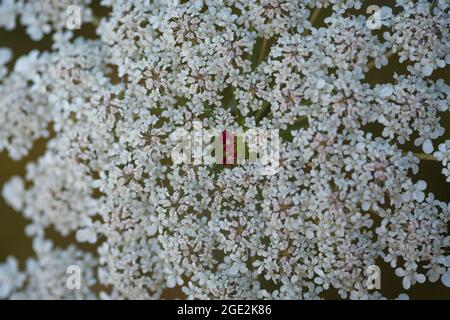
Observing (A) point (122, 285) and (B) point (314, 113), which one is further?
(A) point (122, 285)

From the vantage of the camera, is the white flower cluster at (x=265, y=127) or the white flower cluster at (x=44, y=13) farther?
the white flower cluster at (x=44, y=13)

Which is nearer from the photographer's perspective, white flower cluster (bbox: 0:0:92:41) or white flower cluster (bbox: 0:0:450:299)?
white flower cluster (bbox: 0:0:450:299)

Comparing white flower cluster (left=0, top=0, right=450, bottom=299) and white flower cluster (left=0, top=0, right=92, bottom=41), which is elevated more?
white flower cluster (left=0, top=0, right=92, bottom=41)

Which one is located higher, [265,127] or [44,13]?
[44,13]

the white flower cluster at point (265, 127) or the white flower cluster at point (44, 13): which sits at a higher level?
the white flower cluster at point (44, 13)

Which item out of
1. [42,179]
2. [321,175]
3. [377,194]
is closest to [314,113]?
[321,175]

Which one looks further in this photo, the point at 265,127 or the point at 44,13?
the point at 44,13


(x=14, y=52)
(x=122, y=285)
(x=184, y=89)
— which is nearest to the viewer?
(x=184, y=89)

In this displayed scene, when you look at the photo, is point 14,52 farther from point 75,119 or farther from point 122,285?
point 122,285
